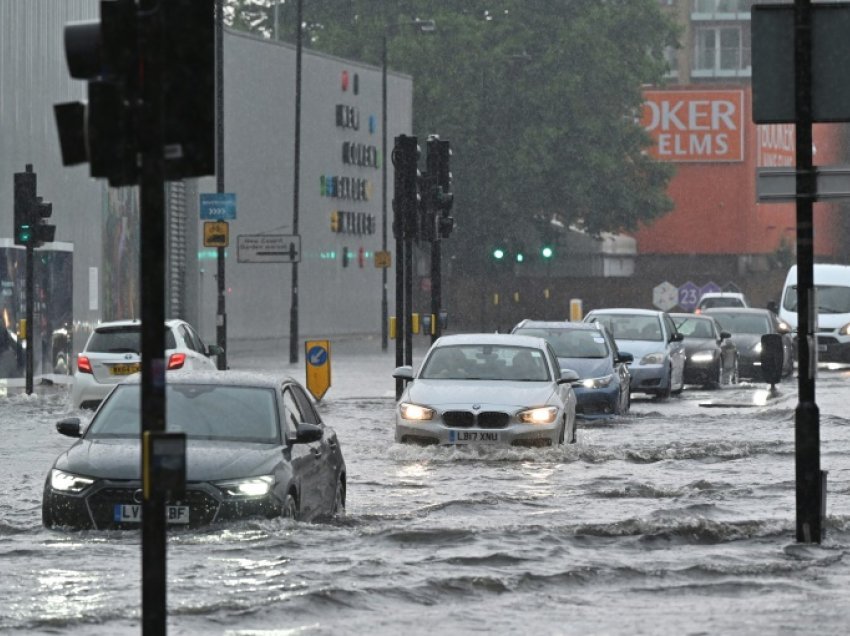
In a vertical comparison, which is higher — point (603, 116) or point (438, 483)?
point (603, 116)

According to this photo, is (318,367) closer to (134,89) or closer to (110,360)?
(110,360)

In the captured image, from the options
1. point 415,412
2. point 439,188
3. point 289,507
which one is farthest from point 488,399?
point 439,188

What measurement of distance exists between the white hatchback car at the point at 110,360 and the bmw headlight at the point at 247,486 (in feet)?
51.8

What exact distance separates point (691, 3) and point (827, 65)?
10936cm

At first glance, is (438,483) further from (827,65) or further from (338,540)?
(827,65)

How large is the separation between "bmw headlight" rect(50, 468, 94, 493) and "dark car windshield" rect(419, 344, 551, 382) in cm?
926

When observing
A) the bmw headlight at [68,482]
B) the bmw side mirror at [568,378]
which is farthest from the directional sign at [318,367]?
the bmw headlight at [68,482]

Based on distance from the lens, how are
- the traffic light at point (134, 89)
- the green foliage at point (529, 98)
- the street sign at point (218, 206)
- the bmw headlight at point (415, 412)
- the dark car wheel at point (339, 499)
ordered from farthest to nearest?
the green foliage at point (529, 98) → the street sign at point (218, 206) → the bmw headlight at point (415, 412) → the dark car wheel at point (339, 499) → the traffic light at point (134, 89)

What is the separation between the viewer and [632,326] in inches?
1503

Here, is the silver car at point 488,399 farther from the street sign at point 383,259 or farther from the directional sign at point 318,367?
the street sign at point 383,259

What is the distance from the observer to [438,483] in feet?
65.0

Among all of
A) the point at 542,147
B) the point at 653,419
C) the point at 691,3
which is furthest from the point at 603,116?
the point at 653,419

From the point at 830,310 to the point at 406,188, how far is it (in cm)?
2530

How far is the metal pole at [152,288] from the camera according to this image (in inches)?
316
